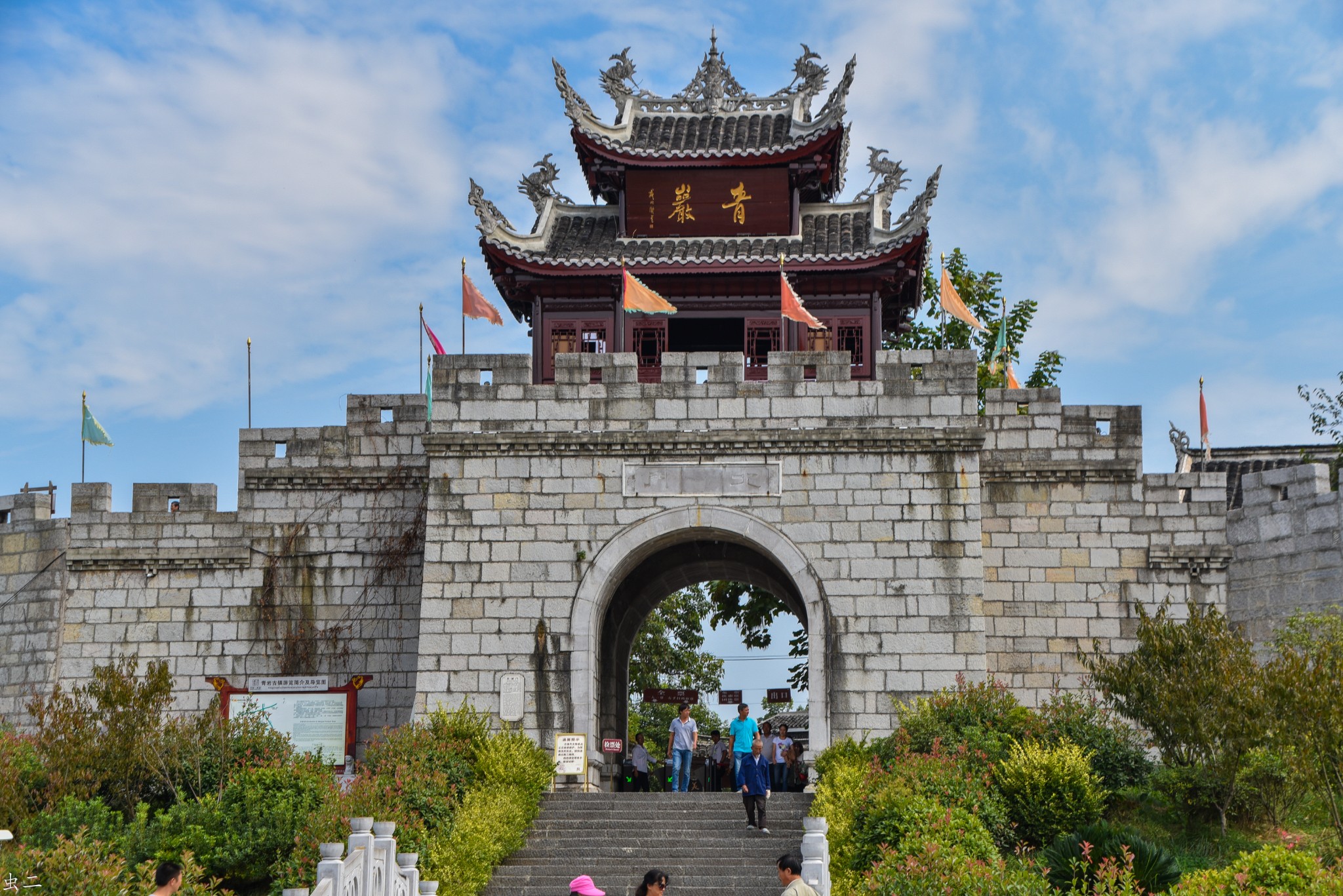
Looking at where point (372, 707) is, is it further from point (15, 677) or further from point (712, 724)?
point (712, 724)

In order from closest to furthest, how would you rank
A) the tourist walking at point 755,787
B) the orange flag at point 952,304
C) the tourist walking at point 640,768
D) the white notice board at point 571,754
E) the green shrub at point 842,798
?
the green shrub at point 842,798 → the tourist walking at point 755,787 → the white notice board at point 571,754 → the tourist walking at point 640,768 → the orange flag at point 952,304

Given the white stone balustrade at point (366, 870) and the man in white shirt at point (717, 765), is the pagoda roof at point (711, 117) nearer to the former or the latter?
the man in white shirt at point (717, 765)

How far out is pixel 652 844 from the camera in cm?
1542

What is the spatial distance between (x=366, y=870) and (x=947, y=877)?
454cm

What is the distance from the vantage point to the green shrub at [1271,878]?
10.5 m

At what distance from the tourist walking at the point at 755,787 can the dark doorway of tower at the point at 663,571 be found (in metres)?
1.65

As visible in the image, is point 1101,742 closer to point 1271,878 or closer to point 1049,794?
point 1049,794

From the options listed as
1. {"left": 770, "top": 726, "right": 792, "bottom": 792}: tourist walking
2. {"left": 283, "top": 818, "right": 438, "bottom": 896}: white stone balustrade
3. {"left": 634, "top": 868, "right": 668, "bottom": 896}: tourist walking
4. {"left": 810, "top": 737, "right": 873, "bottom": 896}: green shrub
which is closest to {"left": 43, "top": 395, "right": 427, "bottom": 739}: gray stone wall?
{"left": 770, "top": 726, "right": 792, "bottom": 792}: tourist walking

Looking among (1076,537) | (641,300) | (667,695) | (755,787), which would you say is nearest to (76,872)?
(755,787)

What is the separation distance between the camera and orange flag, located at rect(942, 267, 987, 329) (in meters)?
21.6

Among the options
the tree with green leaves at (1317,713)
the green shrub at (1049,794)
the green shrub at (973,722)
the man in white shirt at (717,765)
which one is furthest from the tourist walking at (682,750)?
the tree with green leaves at (1317,713)

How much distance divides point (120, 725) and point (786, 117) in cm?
1445

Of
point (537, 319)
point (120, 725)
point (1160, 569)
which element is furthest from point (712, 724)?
point (120, 725)

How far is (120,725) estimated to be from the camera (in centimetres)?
1611
